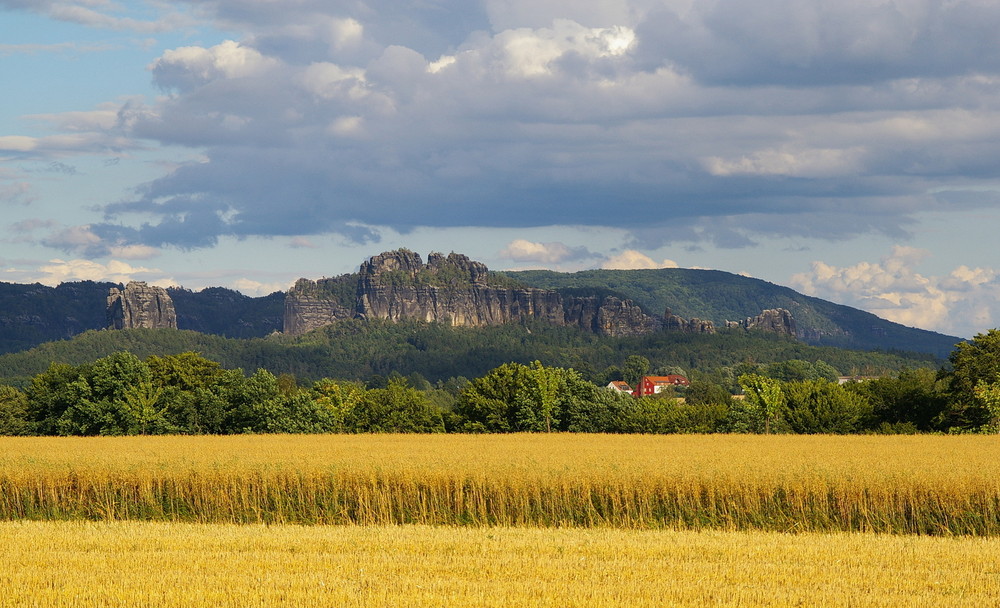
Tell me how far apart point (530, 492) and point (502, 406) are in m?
49.5

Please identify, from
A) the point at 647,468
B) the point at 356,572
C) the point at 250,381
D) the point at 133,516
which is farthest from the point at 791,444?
the point at 250,381

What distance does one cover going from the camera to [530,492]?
31062mm

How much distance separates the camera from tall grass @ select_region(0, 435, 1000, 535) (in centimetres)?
2919

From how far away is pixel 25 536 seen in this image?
79.5 feet

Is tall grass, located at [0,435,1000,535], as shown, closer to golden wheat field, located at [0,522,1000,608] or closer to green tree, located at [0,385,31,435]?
golden wheat field, located at [0,522,1000,608]

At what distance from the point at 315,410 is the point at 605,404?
23.4 meters

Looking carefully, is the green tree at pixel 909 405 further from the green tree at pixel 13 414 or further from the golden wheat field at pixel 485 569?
the green tree at pixel 13 414

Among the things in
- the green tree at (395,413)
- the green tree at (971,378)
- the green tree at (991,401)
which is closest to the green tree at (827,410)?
the green tree at (971,378)

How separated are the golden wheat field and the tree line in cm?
5146

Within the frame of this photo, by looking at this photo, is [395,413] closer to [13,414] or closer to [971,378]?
[13,414]

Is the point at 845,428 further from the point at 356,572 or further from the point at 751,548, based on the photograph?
the point at 356,572

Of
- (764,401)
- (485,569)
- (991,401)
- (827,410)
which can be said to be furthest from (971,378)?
(485,569)

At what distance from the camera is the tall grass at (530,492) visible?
95.8ft

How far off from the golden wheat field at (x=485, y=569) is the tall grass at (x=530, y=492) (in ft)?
11.1
